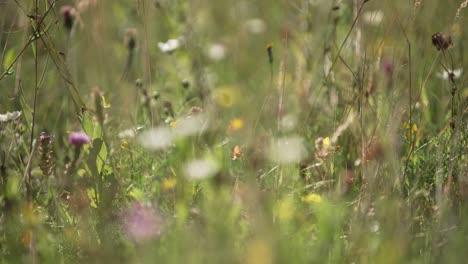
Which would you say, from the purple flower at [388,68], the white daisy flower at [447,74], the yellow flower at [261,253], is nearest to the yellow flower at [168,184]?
the yellow flower at [261,253]

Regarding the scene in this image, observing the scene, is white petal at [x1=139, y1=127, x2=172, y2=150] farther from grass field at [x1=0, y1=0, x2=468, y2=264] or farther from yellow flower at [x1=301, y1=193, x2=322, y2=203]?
yellow flower at [x1=301, y1=193, x2=322, y2=203]

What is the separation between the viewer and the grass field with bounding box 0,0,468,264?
130cm

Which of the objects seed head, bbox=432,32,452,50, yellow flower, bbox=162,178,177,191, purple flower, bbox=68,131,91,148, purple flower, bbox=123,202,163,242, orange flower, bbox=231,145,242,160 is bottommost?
purple flower, bbox=123,202,163,242

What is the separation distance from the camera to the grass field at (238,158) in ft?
4.26

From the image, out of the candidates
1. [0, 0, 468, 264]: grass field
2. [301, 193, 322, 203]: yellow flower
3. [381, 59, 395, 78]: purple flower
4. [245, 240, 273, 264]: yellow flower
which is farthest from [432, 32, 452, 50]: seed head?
[245, 240, 273, 264]: yellow flower

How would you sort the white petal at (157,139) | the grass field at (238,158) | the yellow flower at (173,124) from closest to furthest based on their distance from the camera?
the grass field at (238,158)
the white petal at (157,139)
the yellow flower at (173,124)

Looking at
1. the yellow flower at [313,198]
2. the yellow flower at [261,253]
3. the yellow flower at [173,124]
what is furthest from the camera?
the yellow flower at [173,124]

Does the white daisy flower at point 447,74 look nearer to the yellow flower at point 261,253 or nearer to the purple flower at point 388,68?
the purple flower at point 388,68

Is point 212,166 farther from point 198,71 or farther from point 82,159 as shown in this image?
point 198,71

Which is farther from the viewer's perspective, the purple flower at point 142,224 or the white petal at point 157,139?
the white petal at point 157,139

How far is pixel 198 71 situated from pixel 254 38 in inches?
41.1

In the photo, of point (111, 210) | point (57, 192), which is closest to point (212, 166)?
point (111, 210)

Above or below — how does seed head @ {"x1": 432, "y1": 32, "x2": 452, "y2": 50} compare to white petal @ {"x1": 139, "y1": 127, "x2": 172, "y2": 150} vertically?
above

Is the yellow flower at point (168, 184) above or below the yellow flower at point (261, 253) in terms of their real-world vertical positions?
above
